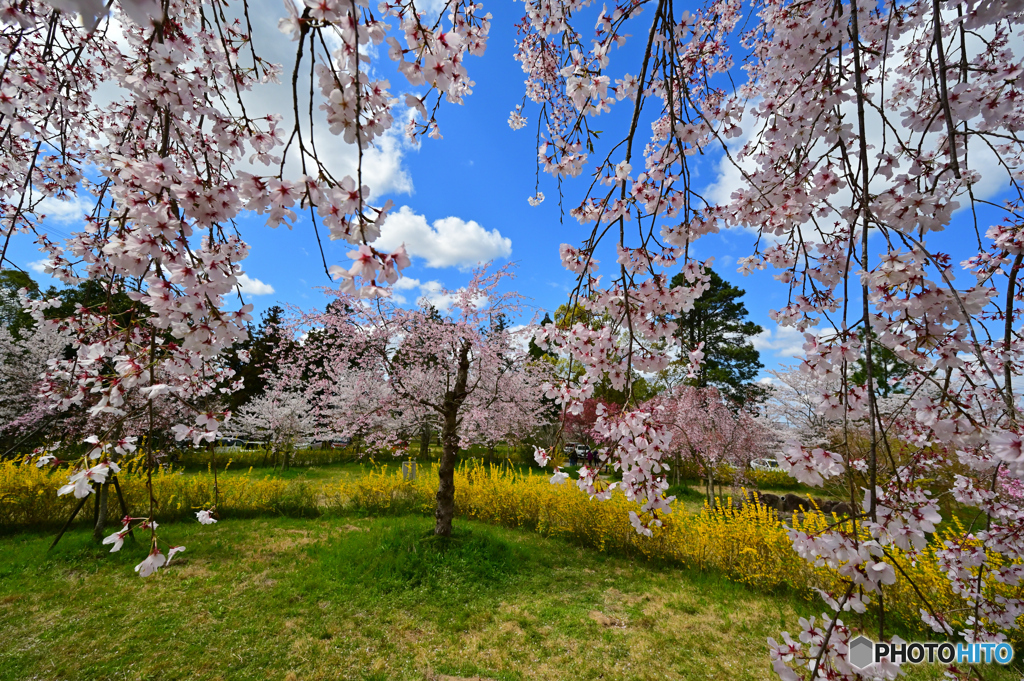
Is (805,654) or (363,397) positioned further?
(363,397)

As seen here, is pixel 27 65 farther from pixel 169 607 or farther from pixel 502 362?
pixel 502 362

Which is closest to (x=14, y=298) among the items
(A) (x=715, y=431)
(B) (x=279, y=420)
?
(B) (x=279, y=420)

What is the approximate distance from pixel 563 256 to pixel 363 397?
8968 millimetres

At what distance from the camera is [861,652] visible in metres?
1.27

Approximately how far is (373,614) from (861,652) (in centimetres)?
362

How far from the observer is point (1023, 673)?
104 inches

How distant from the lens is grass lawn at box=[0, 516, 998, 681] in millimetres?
2875

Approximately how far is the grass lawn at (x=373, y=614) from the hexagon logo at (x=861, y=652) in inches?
81.9

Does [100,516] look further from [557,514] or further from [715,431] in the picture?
[715,431]

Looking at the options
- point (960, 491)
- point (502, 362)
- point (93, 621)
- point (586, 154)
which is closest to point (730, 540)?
point (960, 491)

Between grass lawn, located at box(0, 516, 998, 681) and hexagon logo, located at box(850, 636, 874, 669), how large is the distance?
2080 mm

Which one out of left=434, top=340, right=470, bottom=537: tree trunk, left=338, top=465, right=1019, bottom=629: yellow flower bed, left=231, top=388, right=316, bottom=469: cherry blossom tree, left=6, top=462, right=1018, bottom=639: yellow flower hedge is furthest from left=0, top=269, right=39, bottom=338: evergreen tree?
left=231, top=388, right=316, bottom=469: cherry blossom tree

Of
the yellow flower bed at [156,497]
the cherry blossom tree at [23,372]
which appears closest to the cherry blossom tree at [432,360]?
the yellow flower bed at [156,497]

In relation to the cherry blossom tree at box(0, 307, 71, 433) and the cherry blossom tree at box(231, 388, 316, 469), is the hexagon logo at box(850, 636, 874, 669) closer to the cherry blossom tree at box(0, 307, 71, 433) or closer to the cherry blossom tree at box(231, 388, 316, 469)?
the cherry blossom tree at box(0, 307, 71, 433)
